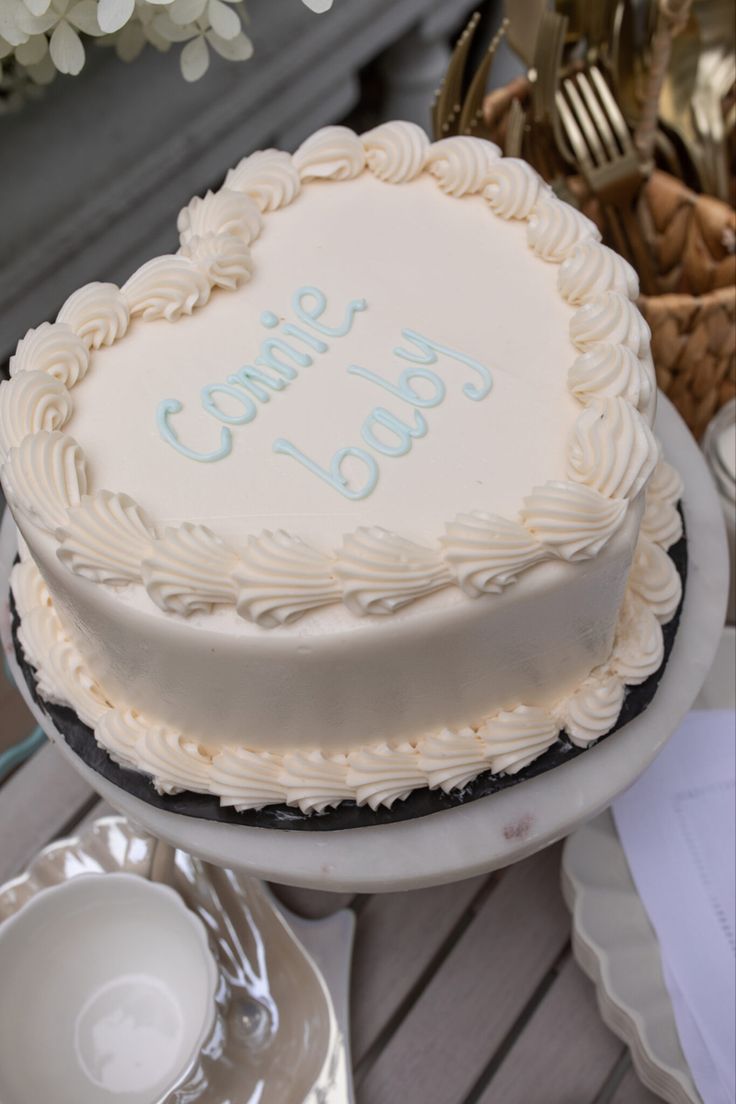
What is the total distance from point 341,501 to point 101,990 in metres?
0.68

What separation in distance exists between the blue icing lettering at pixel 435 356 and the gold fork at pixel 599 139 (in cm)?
67

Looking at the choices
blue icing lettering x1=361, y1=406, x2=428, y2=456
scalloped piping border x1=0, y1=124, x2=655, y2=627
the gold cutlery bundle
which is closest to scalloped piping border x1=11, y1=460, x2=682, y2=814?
scalloped piping border x1=0, y1=124, x2=655, y2=627

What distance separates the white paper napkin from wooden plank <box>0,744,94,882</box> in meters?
0.76

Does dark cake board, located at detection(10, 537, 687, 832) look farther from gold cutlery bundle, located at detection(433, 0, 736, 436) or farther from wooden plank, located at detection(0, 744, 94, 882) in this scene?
gold cutlery bundle, located at detection(433, 0, 736, 436)

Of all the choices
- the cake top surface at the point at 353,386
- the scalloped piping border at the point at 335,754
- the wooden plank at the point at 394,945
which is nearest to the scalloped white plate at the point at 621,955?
the wooden plank at the point at 394,945

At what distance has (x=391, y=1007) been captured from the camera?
1.26m

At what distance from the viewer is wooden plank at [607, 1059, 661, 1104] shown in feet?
3.95

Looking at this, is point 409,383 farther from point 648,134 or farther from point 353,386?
point 648,134

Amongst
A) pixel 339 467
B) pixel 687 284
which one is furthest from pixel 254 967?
pixel 687 284

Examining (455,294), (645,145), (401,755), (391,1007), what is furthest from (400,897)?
(645,145)

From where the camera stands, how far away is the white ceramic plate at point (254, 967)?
1.16 m

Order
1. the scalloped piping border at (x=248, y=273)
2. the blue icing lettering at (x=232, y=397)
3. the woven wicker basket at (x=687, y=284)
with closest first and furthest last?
the scalloped piping border at (x=248, y=273), the blue icing lettering at (x=232, y=397), the woven wicker basket at (x=687, y=284)

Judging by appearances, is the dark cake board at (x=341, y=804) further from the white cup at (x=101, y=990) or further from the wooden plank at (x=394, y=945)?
the wooden plank at (x=394, y=945)

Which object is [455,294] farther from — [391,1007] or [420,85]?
[420,85]
